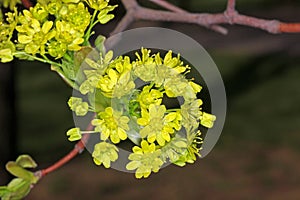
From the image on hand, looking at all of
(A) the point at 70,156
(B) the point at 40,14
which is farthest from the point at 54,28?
(A) the point at 70,156

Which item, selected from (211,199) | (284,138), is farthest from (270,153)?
(211,199)

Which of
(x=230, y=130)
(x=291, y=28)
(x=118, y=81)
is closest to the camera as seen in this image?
(x=118, y=81)

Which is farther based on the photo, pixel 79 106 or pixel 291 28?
pixel 291 28

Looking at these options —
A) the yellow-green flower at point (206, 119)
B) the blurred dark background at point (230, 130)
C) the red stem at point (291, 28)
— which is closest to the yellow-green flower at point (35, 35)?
the yellow-green flower at point (206, 119)

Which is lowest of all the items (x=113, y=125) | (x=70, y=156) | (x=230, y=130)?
(x=230, y=130)

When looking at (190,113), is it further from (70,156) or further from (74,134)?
(70,156)

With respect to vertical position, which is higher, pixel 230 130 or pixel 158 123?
pixel 158 123

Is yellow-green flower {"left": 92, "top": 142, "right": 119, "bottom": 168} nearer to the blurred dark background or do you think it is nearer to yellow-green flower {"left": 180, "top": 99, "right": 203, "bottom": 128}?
yellow-green flower {"left": 180, "top": 99, "right": 203, "bottom": 128}
